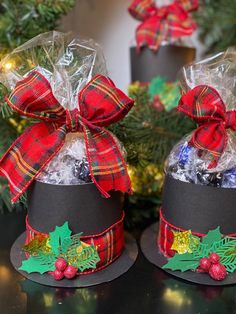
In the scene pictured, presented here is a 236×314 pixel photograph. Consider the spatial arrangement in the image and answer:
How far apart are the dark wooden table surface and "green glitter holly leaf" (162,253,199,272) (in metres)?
0.02

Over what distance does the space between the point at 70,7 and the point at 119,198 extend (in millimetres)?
351

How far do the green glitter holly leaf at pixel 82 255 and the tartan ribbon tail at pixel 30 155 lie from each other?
0.10 meters

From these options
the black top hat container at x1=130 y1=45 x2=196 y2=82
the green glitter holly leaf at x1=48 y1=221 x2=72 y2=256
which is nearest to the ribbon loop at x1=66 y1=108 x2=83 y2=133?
the green glitter holly leaf at x1=48 y1=221 x2=72 y2=256

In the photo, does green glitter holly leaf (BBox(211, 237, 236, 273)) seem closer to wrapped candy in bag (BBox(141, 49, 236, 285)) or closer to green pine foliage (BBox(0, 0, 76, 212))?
wrapped candy in bag (BBox(141, 49, 236, 285))

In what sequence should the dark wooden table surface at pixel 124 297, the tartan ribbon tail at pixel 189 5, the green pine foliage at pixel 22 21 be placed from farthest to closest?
the tartan ribbon tail at pixel 189 5 < the green pine foliage at pixel 22 21 < the dark wooden table surface at pixel 124 297

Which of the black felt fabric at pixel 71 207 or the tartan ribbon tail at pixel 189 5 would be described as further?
the tartan ribbon tail at pixel 189 5

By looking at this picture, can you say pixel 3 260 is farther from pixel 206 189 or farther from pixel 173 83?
pixel 173 83

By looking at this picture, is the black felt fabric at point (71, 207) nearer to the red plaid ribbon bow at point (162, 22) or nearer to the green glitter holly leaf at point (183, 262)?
the green glitter holly leaf at point (183, 262)

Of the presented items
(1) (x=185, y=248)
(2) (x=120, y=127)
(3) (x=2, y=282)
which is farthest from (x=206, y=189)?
(3) (x=2, y=282)

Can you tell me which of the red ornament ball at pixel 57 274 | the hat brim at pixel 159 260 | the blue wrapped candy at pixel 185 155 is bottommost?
the hat brim at pixel 159 260

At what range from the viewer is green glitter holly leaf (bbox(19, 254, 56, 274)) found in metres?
0.55

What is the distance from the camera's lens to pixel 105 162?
0.52 m

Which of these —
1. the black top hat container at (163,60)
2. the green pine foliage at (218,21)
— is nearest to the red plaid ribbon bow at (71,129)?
the black top hat container at (163,60)

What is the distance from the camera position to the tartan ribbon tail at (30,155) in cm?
52
